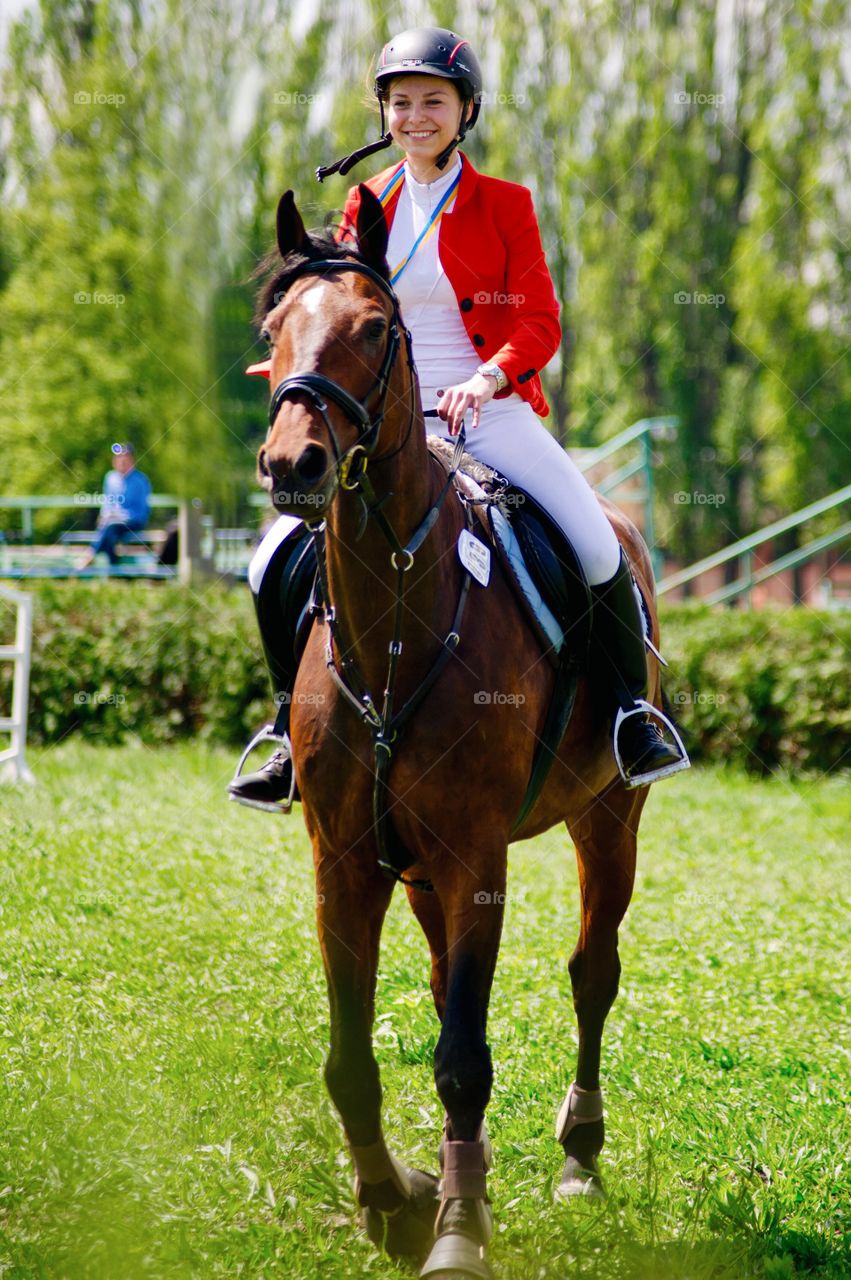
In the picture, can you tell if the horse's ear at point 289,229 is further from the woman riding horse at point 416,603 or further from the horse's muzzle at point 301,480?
the horse's muzzle at point 301,480

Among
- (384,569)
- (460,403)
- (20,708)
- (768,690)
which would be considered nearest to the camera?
(384,569)

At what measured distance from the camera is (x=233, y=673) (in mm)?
13305

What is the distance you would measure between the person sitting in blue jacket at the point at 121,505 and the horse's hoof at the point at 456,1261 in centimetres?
1219

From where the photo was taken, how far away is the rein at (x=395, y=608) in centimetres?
320

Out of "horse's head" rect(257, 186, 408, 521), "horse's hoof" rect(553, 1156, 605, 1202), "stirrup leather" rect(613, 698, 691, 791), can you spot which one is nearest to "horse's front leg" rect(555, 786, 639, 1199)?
"horse's hoof" rect(553, 1156, 605, 1202)

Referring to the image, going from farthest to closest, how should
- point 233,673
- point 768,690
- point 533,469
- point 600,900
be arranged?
1. point 233,673
2. point 768,690
3. point 600,900
4. point 533,469

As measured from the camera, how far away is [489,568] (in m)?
3.86

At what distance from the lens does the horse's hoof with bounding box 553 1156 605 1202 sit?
420 cm

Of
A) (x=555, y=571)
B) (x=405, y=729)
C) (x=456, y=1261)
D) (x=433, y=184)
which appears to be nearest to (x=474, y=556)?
(x=555, y=571)

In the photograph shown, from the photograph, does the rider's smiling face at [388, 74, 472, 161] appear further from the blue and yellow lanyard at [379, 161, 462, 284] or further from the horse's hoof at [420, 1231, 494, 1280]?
the horse's hoof at [420, 1231, 494, 1280]

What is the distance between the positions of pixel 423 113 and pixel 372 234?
79cm

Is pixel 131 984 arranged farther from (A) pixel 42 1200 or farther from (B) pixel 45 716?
(B) pixel 45 716

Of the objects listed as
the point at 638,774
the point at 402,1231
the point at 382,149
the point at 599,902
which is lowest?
the point at 402,1231

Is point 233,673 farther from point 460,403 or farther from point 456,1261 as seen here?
point 456,1261
